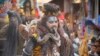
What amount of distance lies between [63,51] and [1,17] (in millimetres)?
942

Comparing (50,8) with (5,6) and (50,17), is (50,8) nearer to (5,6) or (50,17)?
(50,17)

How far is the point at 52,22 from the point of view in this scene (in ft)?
14.6

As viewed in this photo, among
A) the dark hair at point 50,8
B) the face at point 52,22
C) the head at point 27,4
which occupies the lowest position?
the face at point 52,22

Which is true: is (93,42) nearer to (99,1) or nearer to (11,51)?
(99,1)

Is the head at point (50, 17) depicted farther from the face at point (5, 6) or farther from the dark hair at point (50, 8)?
the face at point (5, 6)

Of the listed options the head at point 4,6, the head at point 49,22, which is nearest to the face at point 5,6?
the head at point 4,6

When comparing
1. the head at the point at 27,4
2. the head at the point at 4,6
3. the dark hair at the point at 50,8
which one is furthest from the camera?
the dark hair at the point at 50,8

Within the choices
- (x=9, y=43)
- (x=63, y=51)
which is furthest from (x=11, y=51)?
(x=63, y=51)

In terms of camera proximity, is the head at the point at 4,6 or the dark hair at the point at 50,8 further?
the dark hair at the point at 50,8

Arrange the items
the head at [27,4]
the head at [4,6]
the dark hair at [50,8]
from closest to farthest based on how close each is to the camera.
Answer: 1. the head at [4,6]
2. the head at [27,4]
3. the dark hair at [50,8]

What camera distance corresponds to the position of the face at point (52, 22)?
4.41 meters

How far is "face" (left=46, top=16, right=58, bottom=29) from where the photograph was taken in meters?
4.41

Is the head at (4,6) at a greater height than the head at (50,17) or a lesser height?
greater

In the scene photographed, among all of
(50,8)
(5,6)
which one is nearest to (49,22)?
(50,8)
